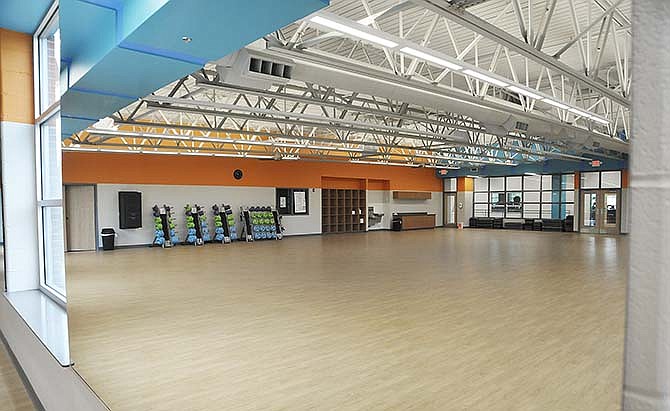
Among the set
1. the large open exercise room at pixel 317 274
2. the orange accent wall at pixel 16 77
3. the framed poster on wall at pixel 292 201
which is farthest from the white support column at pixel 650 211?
the framed poster on wall at pixel 292 201

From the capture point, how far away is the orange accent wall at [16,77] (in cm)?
515

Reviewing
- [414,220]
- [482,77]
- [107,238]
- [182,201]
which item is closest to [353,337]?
[482,77]

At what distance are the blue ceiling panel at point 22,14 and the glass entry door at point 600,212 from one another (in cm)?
2101

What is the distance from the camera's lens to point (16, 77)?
5223 mm

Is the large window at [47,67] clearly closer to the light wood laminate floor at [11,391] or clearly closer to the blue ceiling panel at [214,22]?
the blue ceiling panel at [214,22]

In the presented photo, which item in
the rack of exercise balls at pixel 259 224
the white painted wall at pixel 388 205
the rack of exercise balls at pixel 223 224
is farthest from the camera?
the white painted wall at pixel 388 205

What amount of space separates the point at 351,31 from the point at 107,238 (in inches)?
491

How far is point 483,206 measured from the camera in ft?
80.4

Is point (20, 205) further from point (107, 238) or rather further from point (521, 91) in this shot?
point (107, 238)

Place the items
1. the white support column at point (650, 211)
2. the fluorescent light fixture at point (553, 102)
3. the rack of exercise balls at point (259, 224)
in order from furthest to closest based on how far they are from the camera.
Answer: the rack of exercise balls at point (259, 224) < the fluorescent light fixture at point (553, 102) < the white support column at point (650, 211)

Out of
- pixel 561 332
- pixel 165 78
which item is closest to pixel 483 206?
pixel 561 332

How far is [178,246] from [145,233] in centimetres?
127

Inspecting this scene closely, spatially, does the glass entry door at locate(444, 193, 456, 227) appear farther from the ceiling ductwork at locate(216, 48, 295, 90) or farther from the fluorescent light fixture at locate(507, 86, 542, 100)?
the ceiling ductwork at locate(216, 48, 295, 90)

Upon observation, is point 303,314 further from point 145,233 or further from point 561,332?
point 145,233
